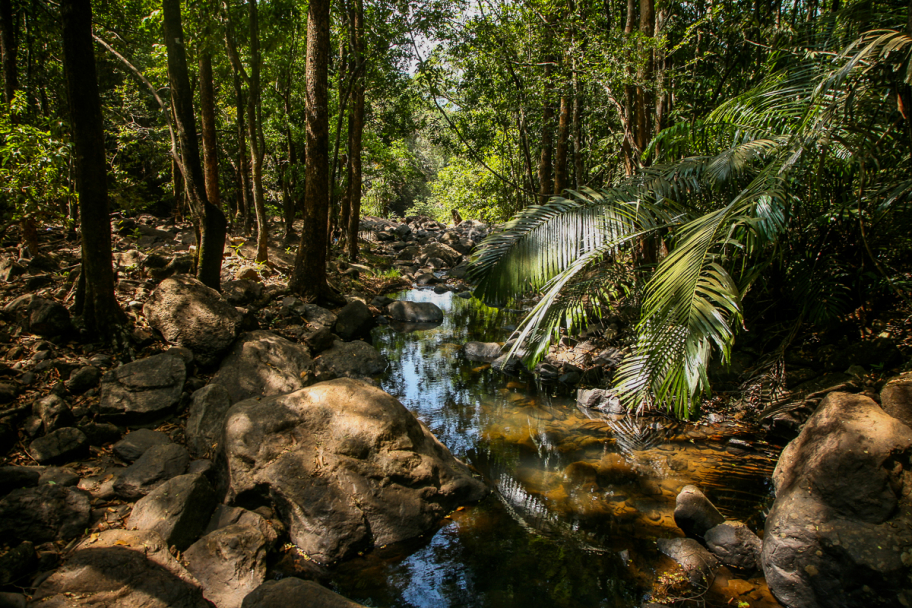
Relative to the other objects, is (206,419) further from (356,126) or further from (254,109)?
(356,126)

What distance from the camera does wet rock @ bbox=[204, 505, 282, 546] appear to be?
148 inches

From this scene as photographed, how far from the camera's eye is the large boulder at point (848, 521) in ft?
10.3

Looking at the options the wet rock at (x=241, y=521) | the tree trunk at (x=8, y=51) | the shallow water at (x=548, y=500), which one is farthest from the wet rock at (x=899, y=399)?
the tree trunk at (x=8, y=51)

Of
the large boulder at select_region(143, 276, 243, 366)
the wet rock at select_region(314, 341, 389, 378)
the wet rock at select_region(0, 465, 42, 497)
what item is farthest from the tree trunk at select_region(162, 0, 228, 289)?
the wet rock at select_region(0, 465, 42, 497)

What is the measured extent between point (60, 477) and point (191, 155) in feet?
15.2

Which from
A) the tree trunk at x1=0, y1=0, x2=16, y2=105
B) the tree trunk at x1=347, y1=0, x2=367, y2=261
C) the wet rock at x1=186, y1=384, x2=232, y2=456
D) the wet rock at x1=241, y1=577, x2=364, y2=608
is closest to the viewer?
the wet rock at x1=241, y1=577, x2=364, y2=608

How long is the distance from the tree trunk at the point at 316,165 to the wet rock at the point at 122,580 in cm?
699

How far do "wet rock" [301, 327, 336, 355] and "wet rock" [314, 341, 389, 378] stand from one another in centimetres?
9

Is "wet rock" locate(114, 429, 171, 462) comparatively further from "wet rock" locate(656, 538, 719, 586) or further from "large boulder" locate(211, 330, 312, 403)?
"wet rock" locate(656, 538, 719, 586)

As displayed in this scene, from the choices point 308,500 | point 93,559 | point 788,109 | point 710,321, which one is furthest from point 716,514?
point 93,559

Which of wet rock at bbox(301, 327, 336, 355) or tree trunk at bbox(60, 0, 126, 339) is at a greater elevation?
tree trunk at bbox(60, 0, 126, 339)

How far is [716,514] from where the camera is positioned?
4.15m

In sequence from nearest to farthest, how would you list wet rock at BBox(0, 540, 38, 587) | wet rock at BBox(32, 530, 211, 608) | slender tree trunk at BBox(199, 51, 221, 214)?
wet rock at BBox(32, 530, 211, 608) → wet rock at BBox(0, 540, 38, 587) → slender tree trunk at BBox(199, 51, 221, 214)

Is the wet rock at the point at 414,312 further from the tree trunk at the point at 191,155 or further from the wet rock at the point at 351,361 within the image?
the tree trunk at the point at 191,155
